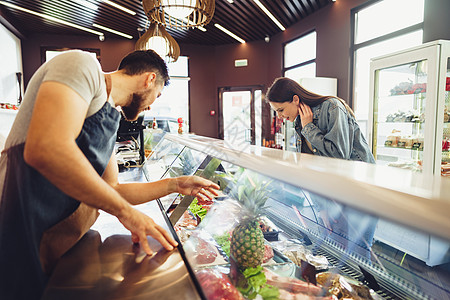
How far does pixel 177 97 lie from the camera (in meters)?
8.98

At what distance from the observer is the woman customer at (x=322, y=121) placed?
1991 millimetres

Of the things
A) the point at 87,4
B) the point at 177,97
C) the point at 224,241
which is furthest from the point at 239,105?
the point at 224,241

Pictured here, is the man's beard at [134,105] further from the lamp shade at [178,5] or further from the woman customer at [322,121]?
the lamp shade at [178,5]

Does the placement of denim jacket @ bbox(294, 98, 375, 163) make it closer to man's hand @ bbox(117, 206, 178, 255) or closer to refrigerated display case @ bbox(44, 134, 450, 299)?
refrigerated display case @ bbox(44, 134, 450, 299)

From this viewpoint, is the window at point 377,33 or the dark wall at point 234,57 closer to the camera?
the window at point 377,33

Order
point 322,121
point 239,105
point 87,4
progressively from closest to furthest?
point 322,121
point 87,4
point 239,105

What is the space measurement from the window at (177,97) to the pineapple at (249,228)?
7.98 metres

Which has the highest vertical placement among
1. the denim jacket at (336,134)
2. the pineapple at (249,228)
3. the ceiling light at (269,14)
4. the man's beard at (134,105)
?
the ceiling light at (269,14)

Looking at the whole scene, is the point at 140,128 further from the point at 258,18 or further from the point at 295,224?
the point at 258,18

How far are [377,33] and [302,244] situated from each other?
194 inches

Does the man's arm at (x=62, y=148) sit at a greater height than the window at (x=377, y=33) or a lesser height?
lesser

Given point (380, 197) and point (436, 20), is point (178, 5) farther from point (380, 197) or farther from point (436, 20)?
point (436, 20)

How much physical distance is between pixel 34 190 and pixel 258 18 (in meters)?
6.90

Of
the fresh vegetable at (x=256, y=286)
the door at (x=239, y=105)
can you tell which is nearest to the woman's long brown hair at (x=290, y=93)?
the fresh vegetable at (x=256, y=286)
